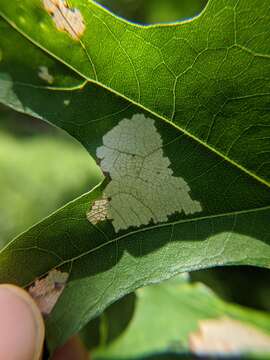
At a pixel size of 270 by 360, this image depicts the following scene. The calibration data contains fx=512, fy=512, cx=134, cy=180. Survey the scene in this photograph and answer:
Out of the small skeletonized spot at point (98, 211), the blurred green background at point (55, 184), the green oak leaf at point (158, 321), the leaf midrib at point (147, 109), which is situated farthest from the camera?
the blurred green background at point (55, 184)

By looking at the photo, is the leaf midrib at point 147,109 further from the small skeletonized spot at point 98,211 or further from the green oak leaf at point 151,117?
the small skeletonized spot at point 98,211

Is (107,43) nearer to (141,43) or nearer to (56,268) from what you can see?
(141,43)

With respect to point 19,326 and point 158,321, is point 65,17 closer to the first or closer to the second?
point 19,326

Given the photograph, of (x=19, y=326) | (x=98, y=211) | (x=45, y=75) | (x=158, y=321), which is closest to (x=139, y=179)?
(x=98, y=211)

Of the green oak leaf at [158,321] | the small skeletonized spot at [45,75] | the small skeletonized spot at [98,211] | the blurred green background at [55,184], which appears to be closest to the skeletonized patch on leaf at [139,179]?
the small skeletonized spot at [98,211]

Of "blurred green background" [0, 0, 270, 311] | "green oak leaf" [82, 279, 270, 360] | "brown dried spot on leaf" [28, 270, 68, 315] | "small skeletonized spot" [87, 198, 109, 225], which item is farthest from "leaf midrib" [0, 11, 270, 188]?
"blurred green background" [0, 0, 270, 311]

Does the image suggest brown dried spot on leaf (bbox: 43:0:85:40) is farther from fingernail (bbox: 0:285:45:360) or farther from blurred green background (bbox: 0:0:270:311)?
blurred green background (bbox: 0:0:270:311)
